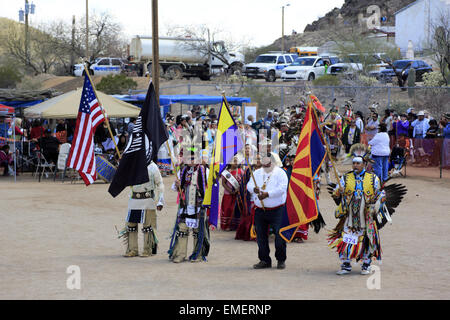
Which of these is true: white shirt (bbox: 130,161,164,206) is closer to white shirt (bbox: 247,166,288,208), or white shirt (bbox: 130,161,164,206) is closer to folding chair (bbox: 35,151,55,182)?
white shirt (bbox: 247,166,288,208)

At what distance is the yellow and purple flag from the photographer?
9836 mm

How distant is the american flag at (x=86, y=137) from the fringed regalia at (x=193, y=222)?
5.97 ft

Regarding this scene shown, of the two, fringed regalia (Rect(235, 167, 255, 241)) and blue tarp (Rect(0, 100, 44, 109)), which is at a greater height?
blue tarp (Rect(0, 100, 44, 109))

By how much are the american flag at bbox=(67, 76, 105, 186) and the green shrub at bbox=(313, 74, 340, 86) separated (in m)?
28.2

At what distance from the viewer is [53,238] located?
39.3 ft

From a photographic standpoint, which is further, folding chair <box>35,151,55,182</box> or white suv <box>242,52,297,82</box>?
white suv <box>242,52,297,82</box>

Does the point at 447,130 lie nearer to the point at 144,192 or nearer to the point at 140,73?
the point at 144,192

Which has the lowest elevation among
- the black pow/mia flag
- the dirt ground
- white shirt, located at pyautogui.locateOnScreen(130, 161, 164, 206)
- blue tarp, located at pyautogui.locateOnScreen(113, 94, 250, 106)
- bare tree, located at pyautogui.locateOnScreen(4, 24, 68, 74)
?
the dirt ground

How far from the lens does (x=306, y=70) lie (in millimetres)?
41250

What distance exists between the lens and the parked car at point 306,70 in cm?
4116

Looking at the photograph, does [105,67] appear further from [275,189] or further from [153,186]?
[275,189]

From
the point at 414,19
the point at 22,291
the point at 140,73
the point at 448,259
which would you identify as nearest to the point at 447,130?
the point at 448,259

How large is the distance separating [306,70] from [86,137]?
104ft

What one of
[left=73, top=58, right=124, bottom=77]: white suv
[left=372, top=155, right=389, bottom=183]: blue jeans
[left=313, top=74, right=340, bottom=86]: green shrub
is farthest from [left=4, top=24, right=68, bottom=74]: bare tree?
[left=372, top=155, right=389, bottom=183]: blue jeans
